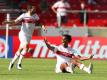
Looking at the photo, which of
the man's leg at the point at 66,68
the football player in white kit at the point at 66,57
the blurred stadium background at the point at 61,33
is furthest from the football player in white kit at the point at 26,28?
the blurred stadium background at the point at 61,33

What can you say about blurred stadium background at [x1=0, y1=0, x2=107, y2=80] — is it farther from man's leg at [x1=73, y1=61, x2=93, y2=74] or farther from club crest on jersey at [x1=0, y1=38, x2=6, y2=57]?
man's leg at [x1=73, y1=61, x2=93, y2=74]

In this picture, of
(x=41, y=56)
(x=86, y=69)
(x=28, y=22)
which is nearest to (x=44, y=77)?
(x=86, y=69)

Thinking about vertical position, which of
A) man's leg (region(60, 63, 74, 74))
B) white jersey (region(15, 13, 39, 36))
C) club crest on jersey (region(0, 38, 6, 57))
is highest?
white jersey (region(15, 13, 39, 36))

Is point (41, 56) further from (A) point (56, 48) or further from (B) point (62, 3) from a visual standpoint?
Answer: (A) point (56, 48)

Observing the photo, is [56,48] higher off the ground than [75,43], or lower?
higher

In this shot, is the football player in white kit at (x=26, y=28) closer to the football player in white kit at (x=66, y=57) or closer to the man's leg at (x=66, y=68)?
the football player in white kit at (x=66, y=57)

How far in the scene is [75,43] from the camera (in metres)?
28.9

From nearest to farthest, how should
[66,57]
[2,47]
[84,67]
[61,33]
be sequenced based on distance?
[84,67], [66,57], [2,47], [61,33]

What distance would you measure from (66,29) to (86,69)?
1209cm

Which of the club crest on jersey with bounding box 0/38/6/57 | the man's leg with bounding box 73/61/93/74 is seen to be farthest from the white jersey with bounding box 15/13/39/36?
the club crest on jersey with bounding box 0/38/6/57

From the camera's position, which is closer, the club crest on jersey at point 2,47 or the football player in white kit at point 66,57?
the football player in white kit at point 66,57

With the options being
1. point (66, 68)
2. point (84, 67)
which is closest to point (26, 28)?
point (66, 68)

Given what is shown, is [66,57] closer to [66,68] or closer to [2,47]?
[66,68]

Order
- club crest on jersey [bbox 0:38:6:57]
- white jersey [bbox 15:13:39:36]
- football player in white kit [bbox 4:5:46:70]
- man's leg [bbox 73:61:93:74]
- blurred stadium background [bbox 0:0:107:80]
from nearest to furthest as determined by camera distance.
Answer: man's leg [bbox 73:61:93:74], football player in white kit [bbox 4:5:46:70], white jersey [bbox 15:13:39:36], club crest on jersey [bbox 0:38:6:57], blurred stadium background [bbox 0:0:107:80]
